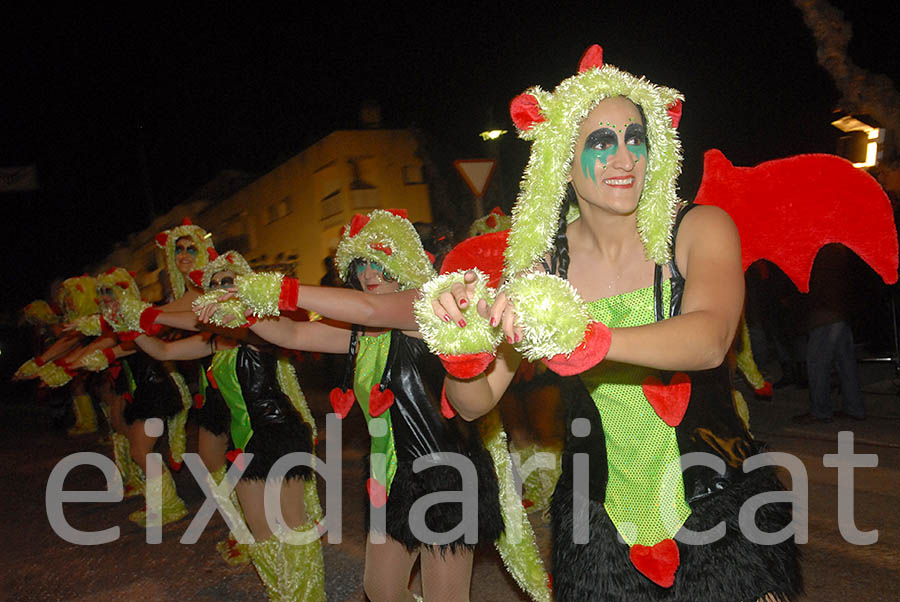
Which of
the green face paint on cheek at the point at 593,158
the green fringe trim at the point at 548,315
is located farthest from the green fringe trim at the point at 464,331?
the green face paint on cheek at the point at 593,158

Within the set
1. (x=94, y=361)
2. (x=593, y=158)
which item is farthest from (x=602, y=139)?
(x=94, y=361)

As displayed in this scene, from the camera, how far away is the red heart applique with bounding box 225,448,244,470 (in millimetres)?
3840

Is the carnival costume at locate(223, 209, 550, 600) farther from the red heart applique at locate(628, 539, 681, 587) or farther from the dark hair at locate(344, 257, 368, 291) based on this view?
the red heart applique at locate(628, 539, 681, 587)

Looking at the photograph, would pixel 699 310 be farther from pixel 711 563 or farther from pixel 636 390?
pixel 711 563

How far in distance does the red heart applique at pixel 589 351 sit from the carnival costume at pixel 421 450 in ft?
4.90

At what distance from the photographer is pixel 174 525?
582 cm

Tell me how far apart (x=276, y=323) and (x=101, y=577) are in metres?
2.99

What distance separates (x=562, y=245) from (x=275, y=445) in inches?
92.4

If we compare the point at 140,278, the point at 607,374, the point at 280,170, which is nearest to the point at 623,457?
the point at 607,374

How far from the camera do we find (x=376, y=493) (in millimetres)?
2961

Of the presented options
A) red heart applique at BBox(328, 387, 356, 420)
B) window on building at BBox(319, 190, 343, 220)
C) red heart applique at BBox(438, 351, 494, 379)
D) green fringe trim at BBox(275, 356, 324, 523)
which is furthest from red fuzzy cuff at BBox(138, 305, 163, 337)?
window on building at BBox(319, 190, 343, 220)

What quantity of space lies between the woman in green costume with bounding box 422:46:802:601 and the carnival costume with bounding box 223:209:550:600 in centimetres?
81

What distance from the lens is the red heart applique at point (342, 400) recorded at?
323 cm

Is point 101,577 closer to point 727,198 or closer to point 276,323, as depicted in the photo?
point 276,323
